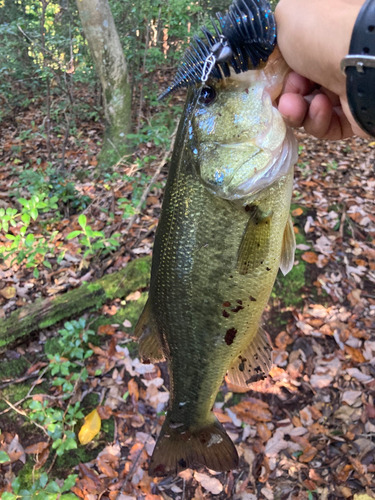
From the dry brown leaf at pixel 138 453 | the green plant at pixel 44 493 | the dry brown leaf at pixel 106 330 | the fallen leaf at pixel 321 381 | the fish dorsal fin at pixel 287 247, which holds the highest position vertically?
the fish dorsal fin at pixel 287 247

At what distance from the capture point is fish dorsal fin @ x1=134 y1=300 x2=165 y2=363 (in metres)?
1.82

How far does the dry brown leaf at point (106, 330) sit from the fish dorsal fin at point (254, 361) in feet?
5.89

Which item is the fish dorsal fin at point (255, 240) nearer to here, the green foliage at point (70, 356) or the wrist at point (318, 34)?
the wrist at point (318, 34)

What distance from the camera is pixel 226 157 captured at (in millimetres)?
1381

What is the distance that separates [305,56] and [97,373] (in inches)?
118

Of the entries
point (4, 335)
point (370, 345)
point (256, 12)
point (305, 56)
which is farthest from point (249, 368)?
point (4, 335)

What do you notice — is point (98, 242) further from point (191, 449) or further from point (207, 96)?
point (207, 96)

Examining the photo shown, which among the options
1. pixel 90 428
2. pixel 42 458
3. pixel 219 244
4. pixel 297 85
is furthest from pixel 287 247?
pixel 42 458

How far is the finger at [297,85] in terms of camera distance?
4.46 ft

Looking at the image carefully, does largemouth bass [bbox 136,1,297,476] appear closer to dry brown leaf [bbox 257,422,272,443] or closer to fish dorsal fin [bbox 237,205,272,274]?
fish dorsal fin [bbox 237,205,272,274]

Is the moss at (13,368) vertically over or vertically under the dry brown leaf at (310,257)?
under

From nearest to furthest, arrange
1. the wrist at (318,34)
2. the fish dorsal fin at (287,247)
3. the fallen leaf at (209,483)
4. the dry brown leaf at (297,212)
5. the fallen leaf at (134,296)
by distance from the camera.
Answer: the wrist at (318,34) < the fish dorsal fin at (287,247) < the fallen leaf at (209,483) < the fallen leaf at (134,296) < the dry brown leaf at (297,212)

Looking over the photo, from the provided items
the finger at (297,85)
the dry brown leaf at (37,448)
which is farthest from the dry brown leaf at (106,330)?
the finger at (297,85)

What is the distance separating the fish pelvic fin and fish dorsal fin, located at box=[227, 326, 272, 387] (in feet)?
1.15
